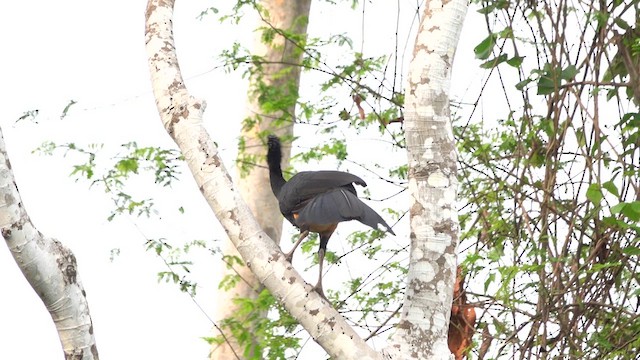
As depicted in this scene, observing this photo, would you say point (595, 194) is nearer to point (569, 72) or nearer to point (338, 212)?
point (569, 72)

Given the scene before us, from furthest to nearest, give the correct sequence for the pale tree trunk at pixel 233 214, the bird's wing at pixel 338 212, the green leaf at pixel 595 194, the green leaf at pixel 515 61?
the green leaf at pixel 515 61
the green leaf at pixel 595 194
the bird's wing at pixel 338 212
the pale tree trunk at pixel 233 214

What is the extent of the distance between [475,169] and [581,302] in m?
0.77

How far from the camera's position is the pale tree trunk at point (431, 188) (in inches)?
142

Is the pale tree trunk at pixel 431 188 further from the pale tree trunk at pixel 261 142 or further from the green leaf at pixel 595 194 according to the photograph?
the pale tree trunk at pixel 261 142

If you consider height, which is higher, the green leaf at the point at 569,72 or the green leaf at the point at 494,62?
the green leaf at the point at 494,62

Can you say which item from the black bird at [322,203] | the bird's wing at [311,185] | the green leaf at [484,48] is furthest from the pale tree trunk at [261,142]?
the bird's wing at [311,185]

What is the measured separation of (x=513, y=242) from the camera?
5.04m

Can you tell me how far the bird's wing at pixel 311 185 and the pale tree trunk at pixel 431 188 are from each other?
331 mm

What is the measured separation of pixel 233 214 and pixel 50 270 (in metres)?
0.63

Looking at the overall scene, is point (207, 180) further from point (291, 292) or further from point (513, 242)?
point (513, 242)

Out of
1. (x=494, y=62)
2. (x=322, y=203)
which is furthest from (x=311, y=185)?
(x=494, y=62)

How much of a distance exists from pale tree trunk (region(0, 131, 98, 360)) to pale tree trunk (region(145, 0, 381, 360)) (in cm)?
53

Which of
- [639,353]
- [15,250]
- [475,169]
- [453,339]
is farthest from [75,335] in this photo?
[639,353]

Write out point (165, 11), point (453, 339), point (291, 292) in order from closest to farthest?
1. point (291, 292)
2. point (165, 11)
3. point (453, 339)
